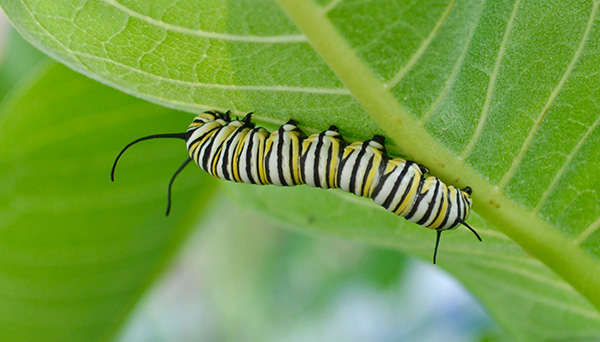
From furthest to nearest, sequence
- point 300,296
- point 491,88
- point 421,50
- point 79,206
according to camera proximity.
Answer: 1. point 300,296
2. point 79,206
3. point 491,88
4. point 421,50

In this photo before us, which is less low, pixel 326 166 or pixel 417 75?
pixel 417 75

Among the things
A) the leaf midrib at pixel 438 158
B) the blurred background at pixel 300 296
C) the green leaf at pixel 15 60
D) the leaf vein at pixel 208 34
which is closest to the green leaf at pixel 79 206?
the blurred background at pixel 300 296

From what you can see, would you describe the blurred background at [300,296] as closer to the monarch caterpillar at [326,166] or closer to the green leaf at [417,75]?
the monarch caterpillar at [326,166]

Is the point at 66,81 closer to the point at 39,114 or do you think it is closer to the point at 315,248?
the point at 39,114

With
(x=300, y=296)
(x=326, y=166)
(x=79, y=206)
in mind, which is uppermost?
(x=326, y=166)

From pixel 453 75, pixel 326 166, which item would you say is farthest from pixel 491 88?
pixel 326 166

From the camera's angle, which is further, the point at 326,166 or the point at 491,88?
the point at 326,166

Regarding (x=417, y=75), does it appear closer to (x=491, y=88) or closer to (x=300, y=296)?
(x=491, y=88)

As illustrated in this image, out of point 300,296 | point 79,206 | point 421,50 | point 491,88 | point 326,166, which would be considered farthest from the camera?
point 300,296
